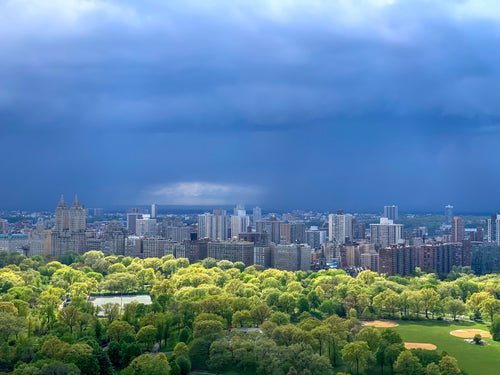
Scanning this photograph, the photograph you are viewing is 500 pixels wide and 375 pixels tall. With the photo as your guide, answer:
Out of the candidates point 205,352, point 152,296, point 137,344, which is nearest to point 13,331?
point 137,344

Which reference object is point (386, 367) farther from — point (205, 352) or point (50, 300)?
point (50, 300)

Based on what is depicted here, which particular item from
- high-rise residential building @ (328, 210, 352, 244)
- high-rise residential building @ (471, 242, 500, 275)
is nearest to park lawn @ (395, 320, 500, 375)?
high-rise residential building @ (471, 242, 500, 275)

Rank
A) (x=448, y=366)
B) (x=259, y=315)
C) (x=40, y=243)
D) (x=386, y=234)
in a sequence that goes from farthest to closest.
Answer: (x=386, y=234) < (x=40, y=243) < (x=259, y=315) < (x=448, y=366)

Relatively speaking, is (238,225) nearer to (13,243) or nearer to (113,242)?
(113,242)

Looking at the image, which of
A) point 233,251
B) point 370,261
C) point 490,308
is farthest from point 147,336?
point 370,261

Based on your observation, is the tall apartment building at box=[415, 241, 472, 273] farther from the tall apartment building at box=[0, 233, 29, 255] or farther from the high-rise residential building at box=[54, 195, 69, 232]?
the tall apartment building at box=[0, 233, 29, 255]

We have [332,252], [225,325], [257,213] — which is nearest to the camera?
[225,325]
